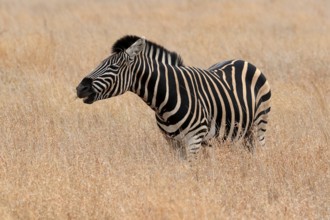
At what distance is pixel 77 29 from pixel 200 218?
1334 centimetres

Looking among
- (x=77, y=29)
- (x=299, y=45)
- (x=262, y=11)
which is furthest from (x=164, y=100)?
(x=262, y=11)

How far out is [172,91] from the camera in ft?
22.4

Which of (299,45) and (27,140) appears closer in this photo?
(27,140)

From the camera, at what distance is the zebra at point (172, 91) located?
22.0ft

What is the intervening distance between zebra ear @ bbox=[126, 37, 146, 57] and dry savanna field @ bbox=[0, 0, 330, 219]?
106 cm

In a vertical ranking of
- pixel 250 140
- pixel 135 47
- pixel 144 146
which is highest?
pixel 135 47

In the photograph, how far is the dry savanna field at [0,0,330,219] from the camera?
18.0 feet

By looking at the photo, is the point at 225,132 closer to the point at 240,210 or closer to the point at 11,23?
the point at 240,210

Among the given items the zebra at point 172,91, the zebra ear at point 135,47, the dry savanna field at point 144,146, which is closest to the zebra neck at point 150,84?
the zebra at point 172,91

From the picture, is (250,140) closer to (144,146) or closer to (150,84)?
(144,146)

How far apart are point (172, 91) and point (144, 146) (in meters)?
1.09

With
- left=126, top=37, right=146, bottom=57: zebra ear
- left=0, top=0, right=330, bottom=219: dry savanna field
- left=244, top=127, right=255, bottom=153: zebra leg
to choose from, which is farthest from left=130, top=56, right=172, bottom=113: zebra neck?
left=244, top=127, right=255, bottom=153: zebra leg

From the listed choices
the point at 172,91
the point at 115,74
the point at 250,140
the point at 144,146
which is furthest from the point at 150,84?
the point at 250,140

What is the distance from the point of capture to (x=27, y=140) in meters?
7.71
